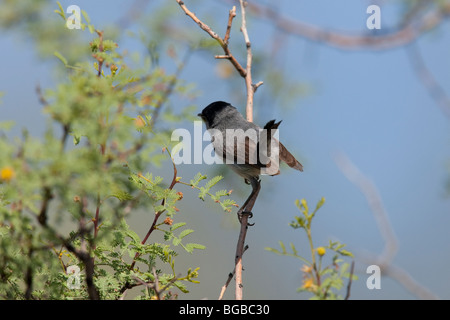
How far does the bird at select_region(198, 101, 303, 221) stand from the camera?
2846mm

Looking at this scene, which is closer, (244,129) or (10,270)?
(10,270)

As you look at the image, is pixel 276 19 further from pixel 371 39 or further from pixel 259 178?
A: pixel 259 178

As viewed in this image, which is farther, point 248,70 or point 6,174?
point 248,70

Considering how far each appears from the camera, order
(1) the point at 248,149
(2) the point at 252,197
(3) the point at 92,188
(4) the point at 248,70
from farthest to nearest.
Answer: (1) the point at 248,149 < (2) the point at 252,197 < (4) the point at 248,70 < (3) the point at 92,188

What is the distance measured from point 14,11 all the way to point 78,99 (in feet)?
6.89

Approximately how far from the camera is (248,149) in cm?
301

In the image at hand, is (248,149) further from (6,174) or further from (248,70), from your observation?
(6,174)

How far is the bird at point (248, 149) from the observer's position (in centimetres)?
285

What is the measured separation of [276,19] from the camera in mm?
3477

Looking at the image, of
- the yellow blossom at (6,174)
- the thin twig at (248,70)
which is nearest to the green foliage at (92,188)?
the yellow blossom at (6,174)

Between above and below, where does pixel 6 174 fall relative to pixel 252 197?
below

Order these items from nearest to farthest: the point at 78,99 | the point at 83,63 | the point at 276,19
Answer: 1. the point at 78,99
2. the point at 83,63
3. the point at 276,19

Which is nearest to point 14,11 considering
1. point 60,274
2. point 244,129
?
point 244,129

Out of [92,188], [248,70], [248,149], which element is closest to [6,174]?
[92,188]
